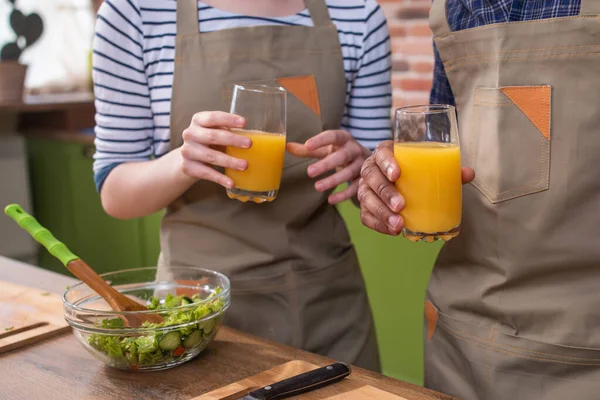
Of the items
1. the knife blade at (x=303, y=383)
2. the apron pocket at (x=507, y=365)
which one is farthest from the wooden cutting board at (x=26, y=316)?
the apron pocket at (x=507, y=365)

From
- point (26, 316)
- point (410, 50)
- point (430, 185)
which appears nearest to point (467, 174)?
point (430, 185)

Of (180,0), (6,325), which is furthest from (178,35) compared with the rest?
(6,325)

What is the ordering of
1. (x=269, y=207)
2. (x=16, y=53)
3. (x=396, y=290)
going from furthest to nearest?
(x=16, y=53)
(x=396, y=290)
(x=269, y=207)

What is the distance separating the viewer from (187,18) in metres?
1.36

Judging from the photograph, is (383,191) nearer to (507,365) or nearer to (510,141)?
(510,141)

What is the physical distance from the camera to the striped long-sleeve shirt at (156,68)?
4.33ft

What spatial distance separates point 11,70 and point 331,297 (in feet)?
8.78

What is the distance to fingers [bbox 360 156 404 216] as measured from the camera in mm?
1103

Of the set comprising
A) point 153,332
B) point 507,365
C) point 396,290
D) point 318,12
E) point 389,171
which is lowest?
point 396,290

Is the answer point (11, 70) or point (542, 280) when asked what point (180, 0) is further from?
point (11, 70)

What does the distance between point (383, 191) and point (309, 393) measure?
0.33 m

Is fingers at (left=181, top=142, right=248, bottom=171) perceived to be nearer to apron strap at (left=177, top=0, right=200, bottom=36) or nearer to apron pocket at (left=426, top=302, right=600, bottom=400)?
apron strap at (left=177, top=0, right=200, bottom=36)

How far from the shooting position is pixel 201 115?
1.18 m

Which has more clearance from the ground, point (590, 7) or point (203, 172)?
point (590, 7)
